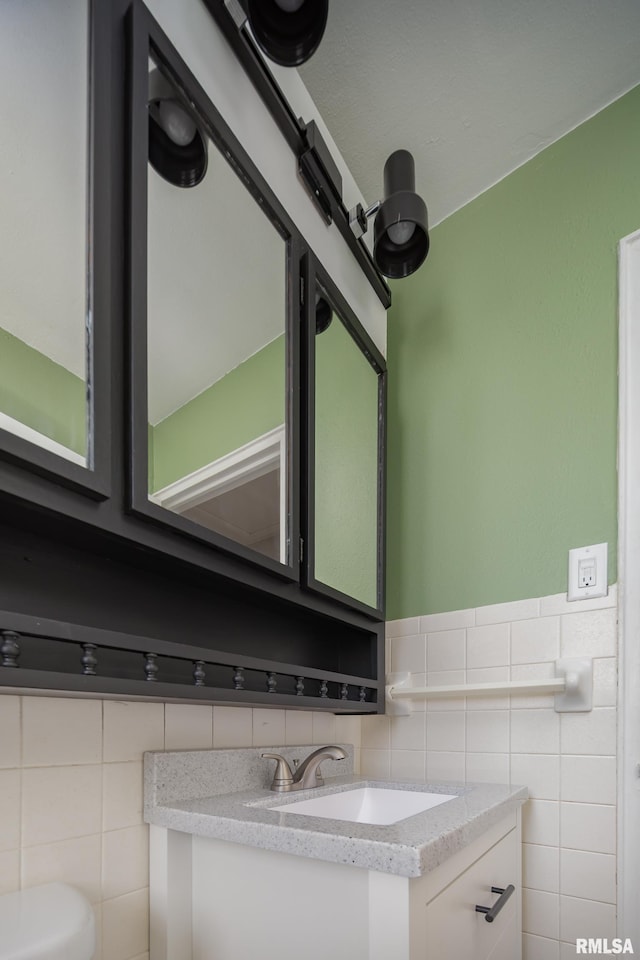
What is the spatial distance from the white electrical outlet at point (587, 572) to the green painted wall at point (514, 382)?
0.06 ft

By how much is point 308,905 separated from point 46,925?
34 cm

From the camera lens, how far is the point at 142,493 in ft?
2.49

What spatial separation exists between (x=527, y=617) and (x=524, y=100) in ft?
4.37

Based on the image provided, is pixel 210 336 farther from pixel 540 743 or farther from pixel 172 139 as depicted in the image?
pixel 540 743

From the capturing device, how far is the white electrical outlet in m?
1.37

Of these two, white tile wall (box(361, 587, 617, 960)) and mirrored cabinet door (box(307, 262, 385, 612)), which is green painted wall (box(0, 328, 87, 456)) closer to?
mirrored cabinet door (box(307, 262, 385, 612))

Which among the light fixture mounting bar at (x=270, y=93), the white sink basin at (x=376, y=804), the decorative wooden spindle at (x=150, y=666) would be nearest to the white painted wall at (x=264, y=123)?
the light fixture mounting bar at (x=270, y=93)

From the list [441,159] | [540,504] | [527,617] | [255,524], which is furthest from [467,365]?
[255,524]

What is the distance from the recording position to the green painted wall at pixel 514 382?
1479 millimetres

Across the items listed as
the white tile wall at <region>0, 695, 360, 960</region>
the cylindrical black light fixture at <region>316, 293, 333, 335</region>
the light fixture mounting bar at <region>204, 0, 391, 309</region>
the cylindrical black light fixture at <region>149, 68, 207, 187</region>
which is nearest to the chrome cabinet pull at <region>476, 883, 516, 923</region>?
the white tile wall at <region>0, 695, 360, 960</region>

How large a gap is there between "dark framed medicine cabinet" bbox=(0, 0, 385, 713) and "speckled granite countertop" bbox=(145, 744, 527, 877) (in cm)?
17

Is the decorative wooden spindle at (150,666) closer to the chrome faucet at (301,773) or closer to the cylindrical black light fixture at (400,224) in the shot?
the chrome faucet at (301,773)

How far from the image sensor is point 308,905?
32.9 inches

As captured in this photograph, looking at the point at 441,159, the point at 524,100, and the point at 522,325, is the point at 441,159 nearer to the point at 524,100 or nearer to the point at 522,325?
the point at 524,100
